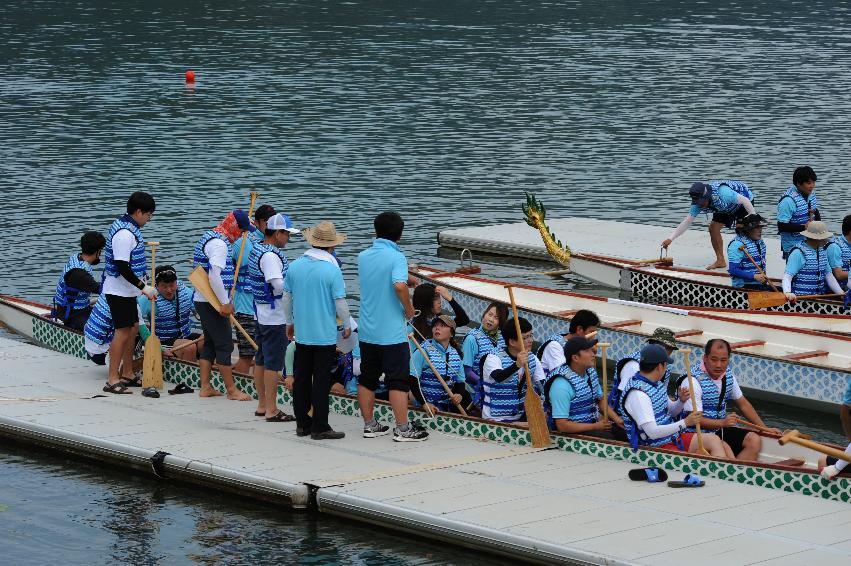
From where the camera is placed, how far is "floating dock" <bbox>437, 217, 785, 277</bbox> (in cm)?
2903

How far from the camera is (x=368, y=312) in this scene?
51.9 feet

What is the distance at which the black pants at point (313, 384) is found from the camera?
52.5 feet

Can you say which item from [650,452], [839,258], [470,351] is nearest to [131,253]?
[470,351]

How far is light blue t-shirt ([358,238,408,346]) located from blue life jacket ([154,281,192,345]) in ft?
13.4

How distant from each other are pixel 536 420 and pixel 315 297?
2393 mm

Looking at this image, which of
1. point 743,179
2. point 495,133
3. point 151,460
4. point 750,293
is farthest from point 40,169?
point 151,460

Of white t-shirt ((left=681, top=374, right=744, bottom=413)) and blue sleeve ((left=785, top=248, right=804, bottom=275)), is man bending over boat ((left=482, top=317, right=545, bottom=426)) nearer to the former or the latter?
white t-shirt ((left=681, top=374, right=744, bottom=413))

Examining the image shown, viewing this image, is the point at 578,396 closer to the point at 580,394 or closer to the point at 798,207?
the point at 580,394

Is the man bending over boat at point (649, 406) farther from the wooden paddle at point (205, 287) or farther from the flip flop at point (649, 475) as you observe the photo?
the wooden paddle at point (205, 287)

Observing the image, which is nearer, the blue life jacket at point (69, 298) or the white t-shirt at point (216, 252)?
the white t-shirt at point (216, 252)

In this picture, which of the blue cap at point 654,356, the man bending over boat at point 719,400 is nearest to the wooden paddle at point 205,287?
the blue cap at point 654,356

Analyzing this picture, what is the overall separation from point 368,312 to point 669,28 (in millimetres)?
58640

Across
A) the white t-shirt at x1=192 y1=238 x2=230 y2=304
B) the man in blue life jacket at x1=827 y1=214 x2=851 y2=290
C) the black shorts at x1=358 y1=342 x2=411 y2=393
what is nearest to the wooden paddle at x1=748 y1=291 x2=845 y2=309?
the man in blue life jacket at x1=827 y1=214 x2=851 y2=290

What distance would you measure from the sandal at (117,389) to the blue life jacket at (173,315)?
3.87 feet
